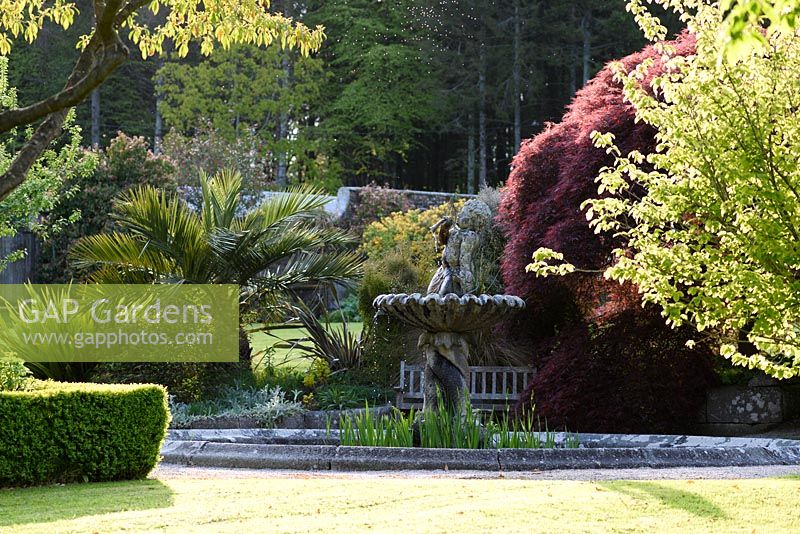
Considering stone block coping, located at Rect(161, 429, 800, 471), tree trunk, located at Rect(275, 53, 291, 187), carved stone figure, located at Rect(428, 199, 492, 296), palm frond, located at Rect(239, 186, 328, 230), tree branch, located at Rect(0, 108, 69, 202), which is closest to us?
tree branch, located at Rect(0, 108, 69, 202)

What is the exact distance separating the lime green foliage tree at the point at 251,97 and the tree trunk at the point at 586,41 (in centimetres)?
811

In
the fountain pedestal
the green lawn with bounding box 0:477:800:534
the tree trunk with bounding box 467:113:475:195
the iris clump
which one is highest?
the tree trunk with bounding box 467:113:475:195

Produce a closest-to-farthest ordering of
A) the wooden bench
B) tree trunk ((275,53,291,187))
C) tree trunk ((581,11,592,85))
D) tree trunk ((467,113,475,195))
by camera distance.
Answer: the wooden bench
tree trunk ((581,11,592,85))
tree trunk ((275,53,291,187))
tree trunk ((467,113,475,195))

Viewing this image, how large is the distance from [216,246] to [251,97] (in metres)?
19.4

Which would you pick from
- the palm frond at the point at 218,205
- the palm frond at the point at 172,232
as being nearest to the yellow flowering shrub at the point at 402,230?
the palm frond at the point at 218,205

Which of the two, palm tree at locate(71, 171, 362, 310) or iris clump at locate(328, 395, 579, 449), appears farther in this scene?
palm tree at locate(71, 171, 362, 310)

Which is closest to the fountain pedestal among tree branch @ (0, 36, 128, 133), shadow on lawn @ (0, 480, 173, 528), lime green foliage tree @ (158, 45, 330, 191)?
shadow on lawn @ (0, 480, 173, 528)

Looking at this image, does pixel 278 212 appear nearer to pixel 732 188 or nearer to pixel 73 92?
pixel 732 188

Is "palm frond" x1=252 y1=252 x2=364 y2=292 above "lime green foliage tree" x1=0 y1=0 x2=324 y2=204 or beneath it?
beneath

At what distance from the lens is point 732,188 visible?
6352 mm

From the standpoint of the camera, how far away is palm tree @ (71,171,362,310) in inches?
480

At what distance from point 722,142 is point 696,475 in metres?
2.34

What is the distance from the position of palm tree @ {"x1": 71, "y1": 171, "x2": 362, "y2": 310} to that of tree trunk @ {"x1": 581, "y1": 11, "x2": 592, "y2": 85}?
16.4 m

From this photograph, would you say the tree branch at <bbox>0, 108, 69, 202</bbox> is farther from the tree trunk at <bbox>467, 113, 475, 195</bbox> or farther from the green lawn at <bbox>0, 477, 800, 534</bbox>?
the tree trunk at <bbox>467, 113, 475, 195</bbox>
